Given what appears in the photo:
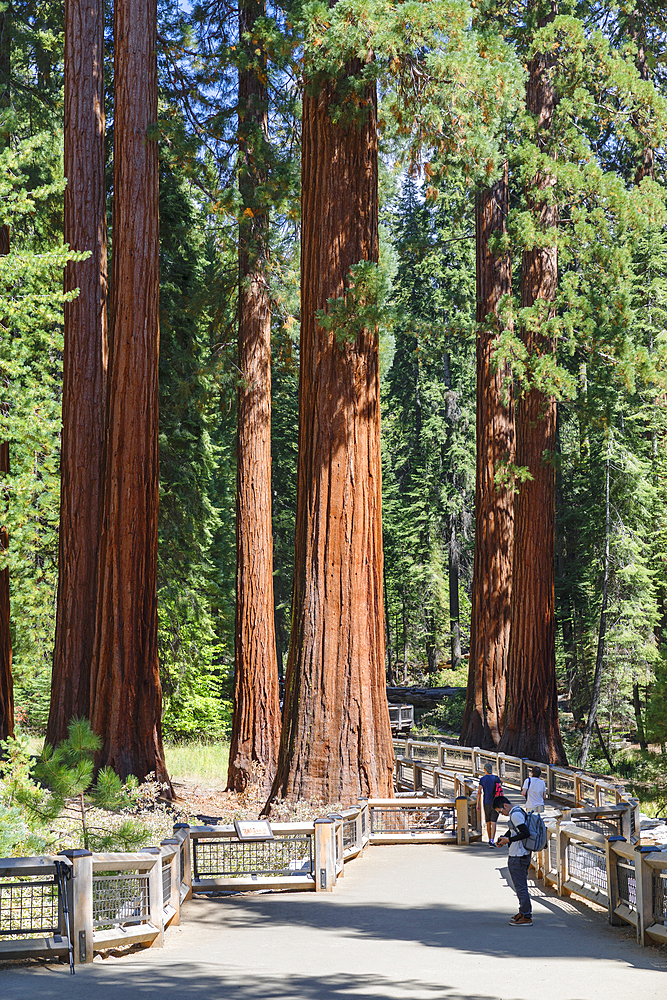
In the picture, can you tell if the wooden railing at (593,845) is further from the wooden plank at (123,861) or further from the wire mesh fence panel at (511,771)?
the wooden plank at (123,861)

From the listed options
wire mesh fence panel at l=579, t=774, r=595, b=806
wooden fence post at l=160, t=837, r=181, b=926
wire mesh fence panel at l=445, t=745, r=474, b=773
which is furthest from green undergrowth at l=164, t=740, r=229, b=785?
wooden fence post at l=160, t=837, r=181, b=926

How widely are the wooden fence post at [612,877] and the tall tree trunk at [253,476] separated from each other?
9.18 m

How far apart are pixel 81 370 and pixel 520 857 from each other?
1041 centimetres

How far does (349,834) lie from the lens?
37.8 ft

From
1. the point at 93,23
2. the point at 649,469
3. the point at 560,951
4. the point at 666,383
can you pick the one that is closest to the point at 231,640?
the point at 649,469

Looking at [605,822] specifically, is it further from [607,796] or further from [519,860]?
[519,860]

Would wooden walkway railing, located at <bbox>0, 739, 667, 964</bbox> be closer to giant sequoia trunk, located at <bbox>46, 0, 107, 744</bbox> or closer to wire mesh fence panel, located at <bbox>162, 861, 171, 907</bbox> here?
wire mesh fence panel, located at <bbox>162, 861, 171, 907</bbox>

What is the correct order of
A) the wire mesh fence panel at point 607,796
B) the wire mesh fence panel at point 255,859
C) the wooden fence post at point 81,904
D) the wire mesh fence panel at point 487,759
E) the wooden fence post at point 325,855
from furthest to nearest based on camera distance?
1. the wire mesh fence panel at point 487,759
2. the wire mesh fence panel at point 607,796
3. the wire mesh fence panel at point 255,859
4. the wooden fence post at point 325,855
5. the wooden fence post at point 81,904

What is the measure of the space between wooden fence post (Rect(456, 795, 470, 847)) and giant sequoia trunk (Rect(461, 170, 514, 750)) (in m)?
8.85

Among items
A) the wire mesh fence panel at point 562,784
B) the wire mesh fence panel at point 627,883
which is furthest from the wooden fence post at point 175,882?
the wire mesh fence panel at point 562,784

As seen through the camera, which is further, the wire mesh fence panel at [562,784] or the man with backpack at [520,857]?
the wire mesh fence panel at [562,784]

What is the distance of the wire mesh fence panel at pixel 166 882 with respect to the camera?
8.02 metres

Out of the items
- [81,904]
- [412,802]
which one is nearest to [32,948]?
[81,904]

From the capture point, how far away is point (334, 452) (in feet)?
40.4
